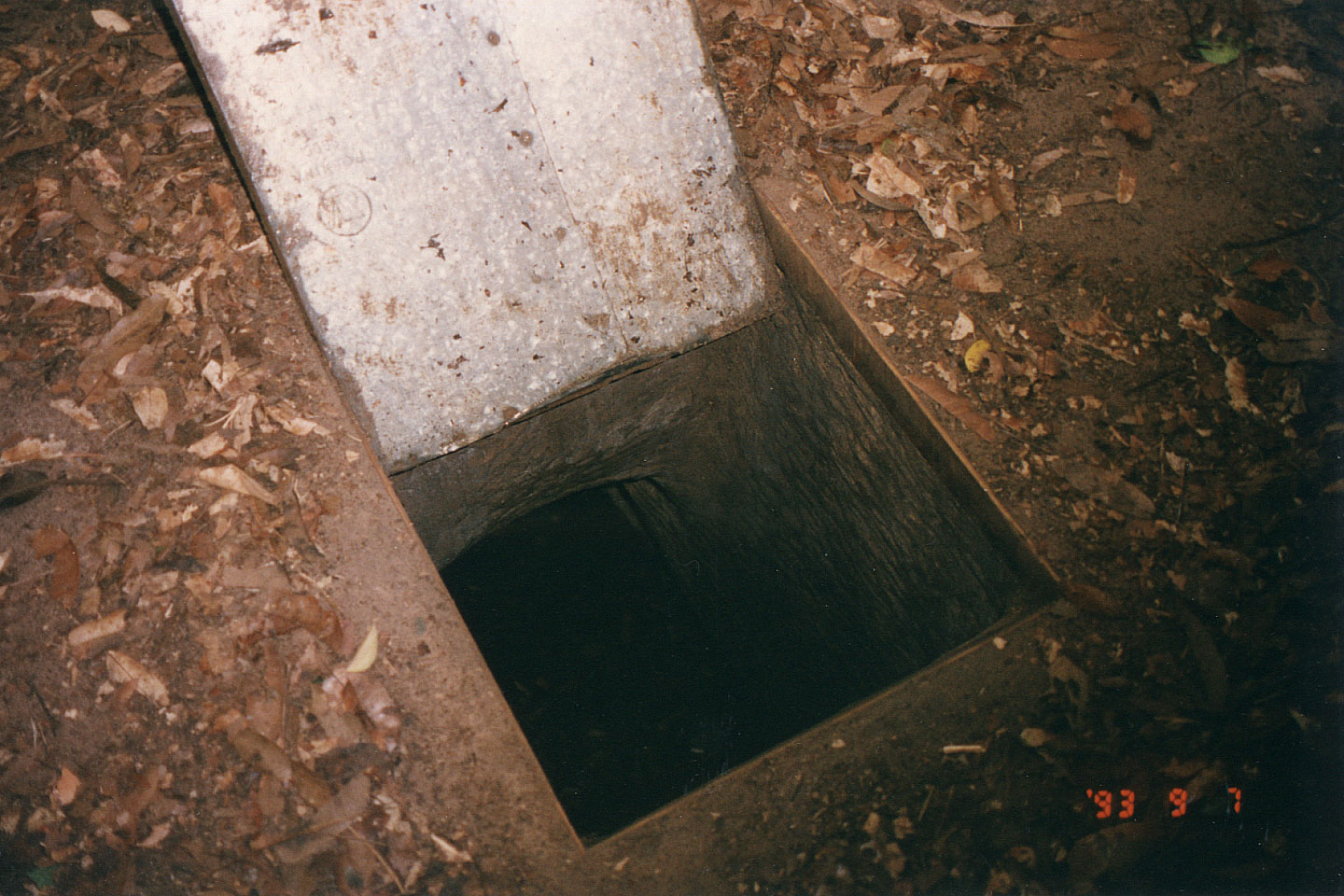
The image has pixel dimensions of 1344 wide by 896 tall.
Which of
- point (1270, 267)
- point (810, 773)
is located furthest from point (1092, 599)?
point (1270, 267)

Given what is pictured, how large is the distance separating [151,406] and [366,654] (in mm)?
848

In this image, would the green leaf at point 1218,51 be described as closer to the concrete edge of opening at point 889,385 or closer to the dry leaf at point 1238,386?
the dry leaf at point 1238,386

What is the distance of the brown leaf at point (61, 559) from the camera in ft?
5.57

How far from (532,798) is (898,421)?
4.55 feet

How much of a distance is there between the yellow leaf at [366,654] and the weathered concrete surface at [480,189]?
0.52 m

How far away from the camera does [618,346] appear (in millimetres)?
2232

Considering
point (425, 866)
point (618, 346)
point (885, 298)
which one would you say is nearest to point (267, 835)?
point (425, 866)

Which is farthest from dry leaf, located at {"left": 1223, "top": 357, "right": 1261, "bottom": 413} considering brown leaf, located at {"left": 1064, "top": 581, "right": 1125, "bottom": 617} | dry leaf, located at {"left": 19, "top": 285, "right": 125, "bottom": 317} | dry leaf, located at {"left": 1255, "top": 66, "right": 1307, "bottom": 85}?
dry leaf, located at {"left": 19, "top": 285, "right": 125, "bottom": 317}

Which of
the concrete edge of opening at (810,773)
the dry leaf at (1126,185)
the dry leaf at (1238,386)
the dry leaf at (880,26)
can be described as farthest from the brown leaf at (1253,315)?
the dry leaf at (880,26)

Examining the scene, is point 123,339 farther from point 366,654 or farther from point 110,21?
point 110,21

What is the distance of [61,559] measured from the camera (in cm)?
172

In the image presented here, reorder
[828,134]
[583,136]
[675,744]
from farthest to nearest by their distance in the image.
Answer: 1. [675,744]
2. [828,134]
3. [583,136]

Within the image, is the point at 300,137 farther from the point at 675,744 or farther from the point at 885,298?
the point at 675,744

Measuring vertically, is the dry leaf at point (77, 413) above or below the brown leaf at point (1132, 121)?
above
